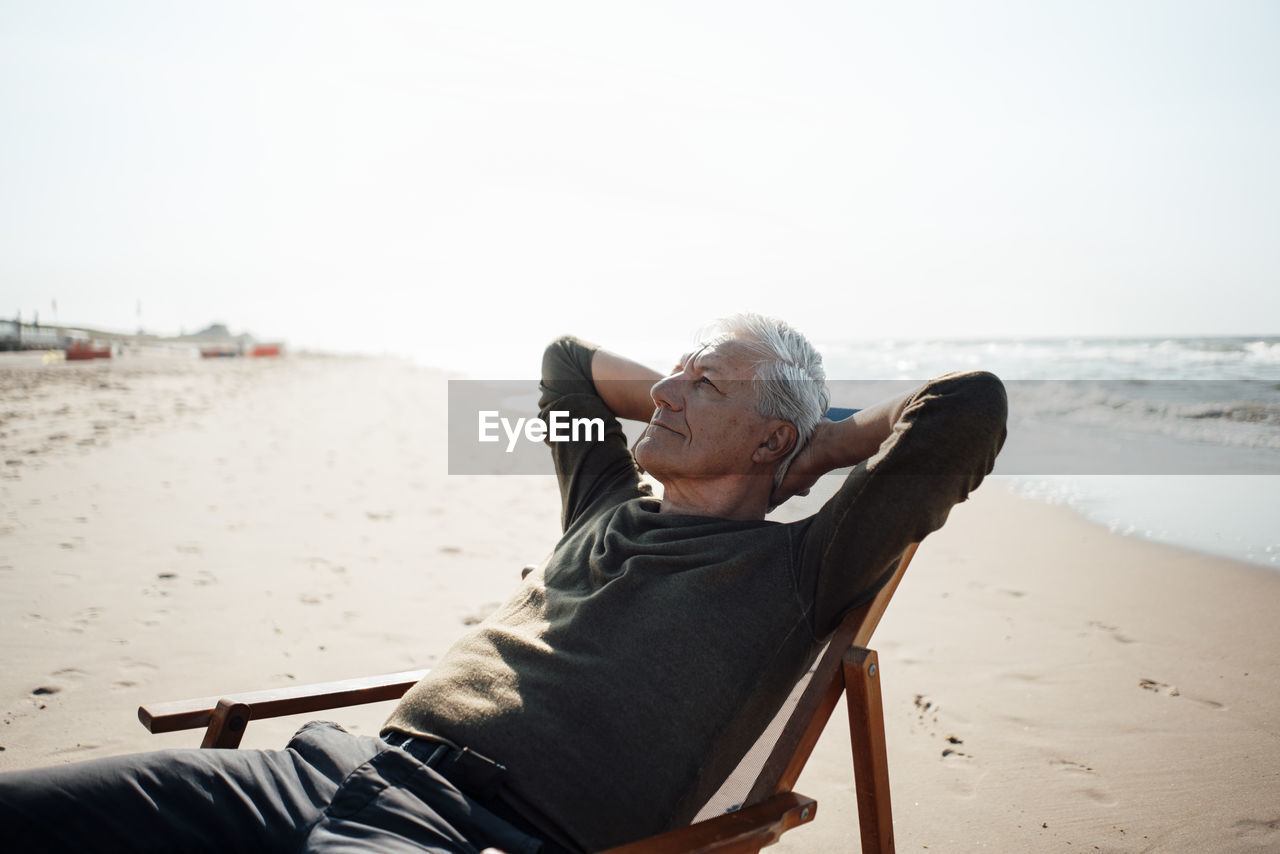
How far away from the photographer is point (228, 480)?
24.5ft

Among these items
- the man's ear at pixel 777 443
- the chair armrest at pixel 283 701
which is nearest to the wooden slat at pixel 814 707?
the man's ear at pixel 777 443

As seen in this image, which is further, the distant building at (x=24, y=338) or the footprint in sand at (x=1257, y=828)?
the distant building at (x=24, y=338)

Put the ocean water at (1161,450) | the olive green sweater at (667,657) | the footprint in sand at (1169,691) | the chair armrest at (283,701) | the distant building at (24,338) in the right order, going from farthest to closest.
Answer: the distant building at (24,338) → the ocean water at (1161,450) → the footprint in sand at (1169,691) → the chair armrest at (283,701) → the olive green sweater at (667,657)

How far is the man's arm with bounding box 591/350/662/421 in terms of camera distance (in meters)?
2.65

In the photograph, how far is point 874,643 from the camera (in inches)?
157

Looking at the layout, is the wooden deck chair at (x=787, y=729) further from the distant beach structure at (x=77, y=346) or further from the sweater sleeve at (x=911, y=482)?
the distant beach structure at (x=77, y=346)

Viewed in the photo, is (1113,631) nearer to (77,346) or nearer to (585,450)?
(585,450)

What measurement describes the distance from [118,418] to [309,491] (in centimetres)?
616

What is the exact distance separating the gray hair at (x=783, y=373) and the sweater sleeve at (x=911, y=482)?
0.47m

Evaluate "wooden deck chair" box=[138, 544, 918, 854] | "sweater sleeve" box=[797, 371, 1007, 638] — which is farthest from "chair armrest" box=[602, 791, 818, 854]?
"sweater sleeve" box=[797, 371, 1007, 638]

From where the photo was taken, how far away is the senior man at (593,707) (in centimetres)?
152

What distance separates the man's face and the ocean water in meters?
4.63

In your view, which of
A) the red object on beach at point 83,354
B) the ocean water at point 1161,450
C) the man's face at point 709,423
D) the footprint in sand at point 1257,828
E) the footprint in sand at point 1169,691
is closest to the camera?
the man's face at point 709,423

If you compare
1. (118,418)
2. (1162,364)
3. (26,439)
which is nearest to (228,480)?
(26,439)
